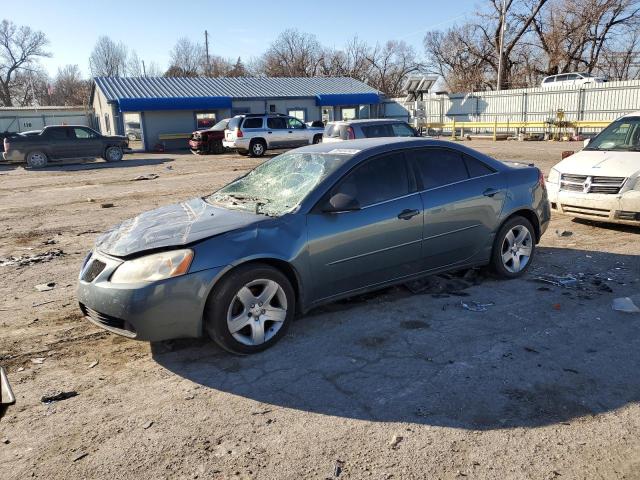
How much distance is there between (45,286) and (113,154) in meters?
18.8

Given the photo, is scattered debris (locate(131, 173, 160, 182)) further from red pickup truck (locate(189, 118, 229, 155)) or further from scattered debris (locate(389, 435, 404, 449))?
Answer: scattered debris (locate(389, 435, 404, 449))

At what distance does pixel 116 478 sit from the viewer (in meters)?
2.81

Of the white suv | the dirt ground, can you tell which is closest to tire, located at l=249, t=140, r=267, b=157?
the white suv

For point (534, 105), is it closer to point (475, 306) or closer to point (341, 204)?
point (475, 306)

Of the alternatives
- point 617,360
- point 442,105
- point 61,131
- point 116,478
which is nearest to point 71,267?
point 116,478

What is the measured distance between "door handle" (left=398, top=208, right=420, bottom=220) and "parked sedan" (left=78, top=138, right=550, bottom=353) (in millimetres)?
10

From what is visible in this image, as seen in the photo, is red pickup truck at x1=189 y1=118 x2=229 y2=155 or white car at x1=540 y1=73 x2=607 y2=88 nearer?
red pickup truck at x1=189 y1=118 x2=229 y2=155

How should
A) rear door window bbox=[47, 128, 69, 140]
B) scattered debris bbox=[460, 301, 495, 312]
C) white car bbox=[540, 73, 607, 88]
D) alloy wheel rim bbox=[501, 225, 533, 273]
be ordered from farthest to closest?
1. white car bbox=[540, 73, 607, 88]
2. rear door window bbox=[47, 128, 69, 140]
3. alloy wheel rim bbox=[501, 225, 533, 273]
4. scattered debris bbox=[460, 301, 495, 312]

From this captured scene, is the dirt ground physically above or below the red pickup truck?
below

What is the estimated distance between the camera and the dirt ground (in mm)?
2916

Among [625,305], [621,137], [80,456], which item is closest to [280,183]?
[80,456]

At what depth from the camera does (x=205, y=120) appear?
33.8 metres

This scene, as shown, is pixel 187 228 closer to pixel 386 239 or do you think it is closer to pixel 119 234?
pixel 119 234

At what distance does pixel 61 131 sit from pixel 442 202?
21.0 meters
